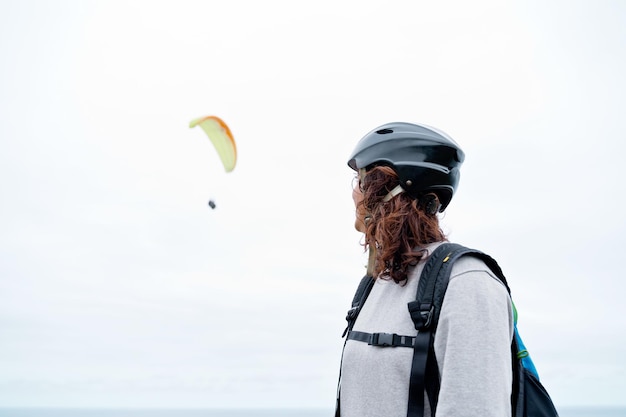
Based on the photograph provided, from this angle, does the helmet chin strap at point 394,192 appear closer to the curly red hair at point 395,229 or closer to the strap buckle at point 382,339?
the curly red hair at point 395,229

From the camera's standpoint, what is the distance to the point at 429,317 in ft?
9.74

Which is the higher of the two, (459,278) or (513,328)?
(459,278)

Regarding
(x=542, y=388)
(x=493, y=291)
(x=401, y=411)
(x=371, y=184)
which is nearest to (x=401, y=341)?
(x=401, y=411)

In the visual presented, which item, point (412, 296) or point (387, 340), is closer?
point (387, 340)

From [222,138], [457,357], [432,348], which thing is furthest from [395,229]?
[222,138]

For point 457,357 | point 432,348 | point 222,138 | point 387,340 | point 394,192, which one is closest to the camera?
point 457,357

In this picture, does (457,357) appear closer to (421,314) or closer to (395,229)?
(421,314)

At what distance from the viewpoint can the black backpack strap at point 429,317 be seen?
9.54 ft

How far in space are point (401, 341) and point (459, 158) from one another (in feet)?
4.97

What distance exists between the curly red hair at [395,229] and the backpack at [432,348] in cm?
25

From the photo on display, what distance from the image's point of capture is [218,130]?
26.5 ft

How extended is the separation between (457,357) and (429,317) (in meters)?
0.27

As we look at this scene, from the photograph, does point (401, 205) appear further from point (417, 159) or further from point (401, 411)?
point (401, 411)

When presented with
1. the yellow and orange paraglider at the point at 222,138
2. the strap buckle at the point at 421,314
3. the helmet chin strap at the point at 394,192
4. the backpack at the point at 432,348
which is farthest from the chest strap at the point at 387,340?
the yellow and orange paraglider at the point at 222,138
